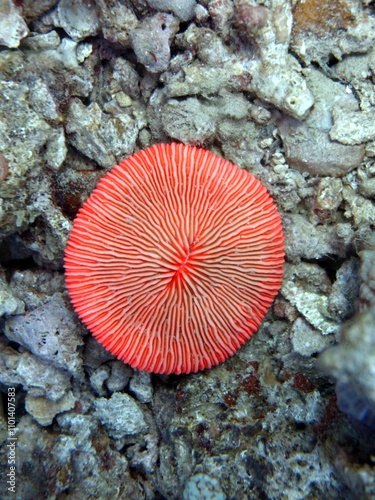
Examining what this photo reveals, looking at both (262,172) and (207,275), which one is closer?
(207,275)

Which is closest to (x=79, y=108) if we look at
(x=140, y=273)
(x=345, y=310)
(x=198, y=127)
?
(x=198, y=127)

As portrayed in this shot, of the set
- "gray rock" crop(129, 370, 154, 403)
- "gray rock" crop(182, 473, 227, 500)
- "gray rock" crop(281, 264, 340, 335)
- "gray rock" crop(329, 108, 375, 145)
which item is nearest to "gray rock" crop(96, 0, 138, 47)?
"gray rock" crop(329, 108, 375, 145)

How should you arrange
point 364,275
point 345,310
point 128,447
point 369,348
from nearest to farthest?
1. point 369,348
2. point 364,275
3. point 345,310
4. point 128,447

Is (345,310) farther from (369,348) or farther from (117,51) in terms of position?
(117,51)

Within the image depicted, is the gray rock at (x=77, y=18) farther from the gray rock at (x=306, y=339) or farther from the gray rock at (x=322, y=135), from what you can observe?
the gray rock at (x=306, y=339)

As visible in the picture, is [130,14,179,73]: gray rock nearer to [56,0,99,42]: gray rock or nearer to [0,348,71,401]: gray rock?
[56,0,99,42]: gray rock

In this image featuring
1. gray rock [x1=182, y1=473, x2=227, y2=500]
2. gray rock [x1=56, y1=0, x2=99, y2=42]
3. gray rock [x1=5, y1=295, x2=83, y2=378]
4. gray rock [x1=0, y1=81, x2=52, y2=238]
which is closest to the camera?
gray rock [x1=182, y1=473, x2=227, y2=500]

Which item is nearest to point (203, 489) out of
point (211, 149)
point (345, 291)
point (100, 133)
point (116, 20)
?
point (345, 291)
